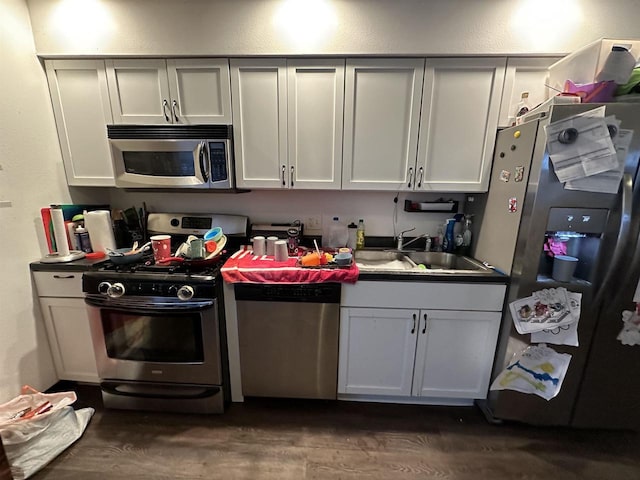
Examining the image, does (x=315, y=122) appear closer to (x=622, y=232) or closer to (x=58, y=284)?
(x=622, y=232)

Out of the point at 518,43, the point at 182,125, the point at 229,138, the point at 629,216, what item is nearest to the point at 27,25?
the point at 182,125

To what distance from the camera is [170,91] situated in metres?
1.73

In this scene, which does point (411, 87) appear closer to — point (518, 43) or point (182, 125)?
point (518, 43)

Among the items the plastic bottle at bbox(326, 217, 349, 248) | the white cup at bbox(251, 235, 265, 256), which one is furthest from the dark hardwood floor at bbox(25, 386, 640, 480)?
the plastic bottle at bbox(326, 217, 349, 248)

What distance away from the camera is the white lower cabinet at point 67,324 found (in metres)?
1.70

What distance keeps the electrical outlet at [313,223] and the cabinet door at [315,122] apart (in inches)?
14.6

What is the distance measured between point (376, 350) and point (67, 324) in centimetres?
203

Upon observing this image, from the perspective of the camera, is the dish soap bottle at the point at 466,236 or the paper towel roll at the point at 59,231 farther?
the dish soap bottle at the point at 466,236

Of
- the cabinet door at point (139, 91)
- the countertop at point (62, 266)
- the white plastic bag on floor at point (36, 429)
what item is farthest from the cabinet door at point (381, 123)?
the white plastic bag on floor at point (36, 429)

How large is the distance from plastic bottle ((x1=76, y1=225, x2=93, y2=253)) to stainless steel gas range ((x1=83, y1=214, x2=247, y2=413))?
0.35 meters

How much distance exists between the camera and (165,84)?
1721 mm

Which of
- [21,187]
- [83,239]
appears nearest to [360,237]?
[83,239]

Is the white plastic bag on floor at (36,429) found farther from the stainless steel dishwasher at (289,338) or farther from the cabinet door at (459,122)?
the cabinet door at (459,122)

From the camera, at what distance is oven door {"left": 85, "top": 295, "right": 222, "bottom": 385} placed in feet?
5.04
